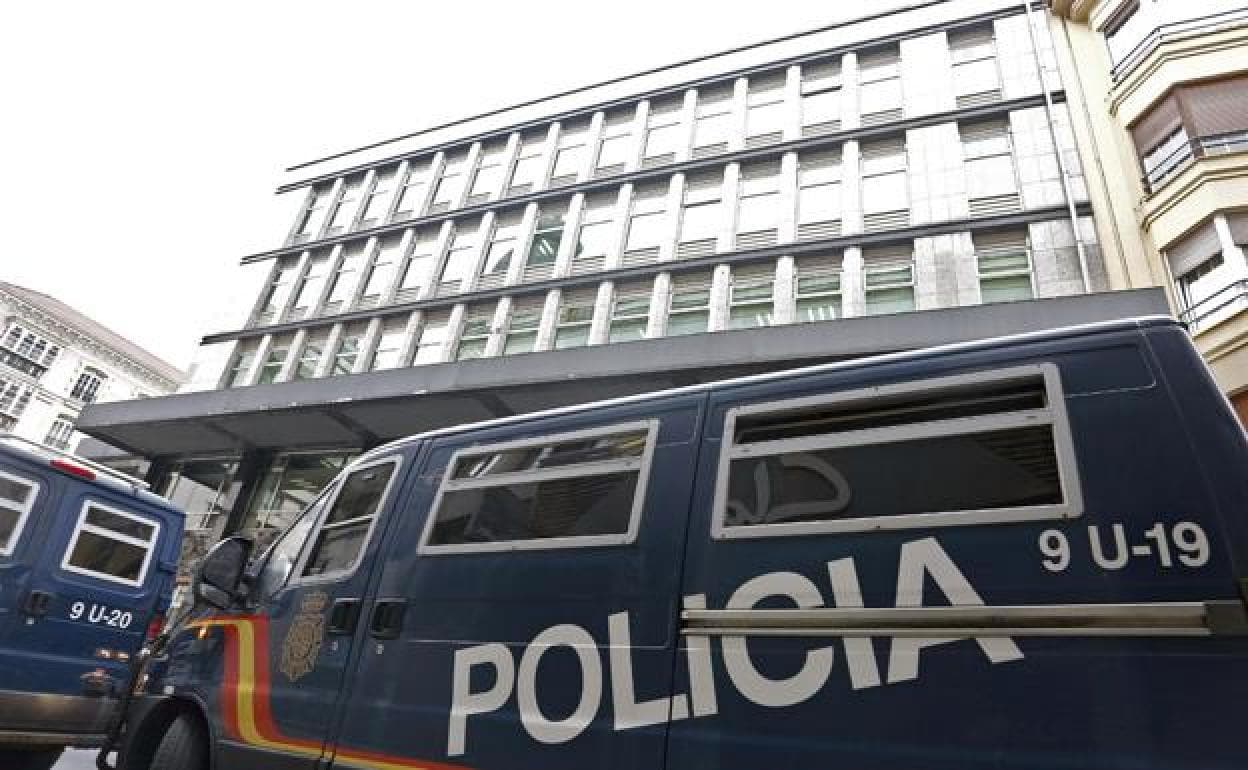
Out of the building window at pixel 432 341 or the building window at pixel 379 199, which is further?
the building window at pixel 379 199

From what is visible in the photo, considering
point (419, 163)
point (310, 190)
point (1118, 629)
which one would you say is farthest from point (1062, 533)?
point (310, 190)

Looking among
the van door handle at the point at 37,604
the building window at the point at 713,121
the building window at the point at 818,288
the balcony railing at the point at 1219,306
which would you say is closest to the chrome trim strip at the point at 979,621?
the van door handle at the point at 37,604

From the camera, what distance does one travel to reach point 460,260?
66.6 ft

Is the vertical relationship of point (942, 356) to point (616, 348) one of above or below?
below

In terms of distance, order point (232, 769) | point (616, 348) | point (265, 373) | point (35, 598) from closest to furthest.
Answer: point (232, 769), point (35, 598), point (616, 348), point (265, 373)

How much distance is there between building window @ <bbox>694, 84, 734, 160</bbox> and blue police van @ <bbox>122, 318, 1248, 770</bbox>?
56.5ft

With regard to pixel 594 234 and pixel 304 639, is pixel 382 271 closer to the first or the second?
pixel 594 234

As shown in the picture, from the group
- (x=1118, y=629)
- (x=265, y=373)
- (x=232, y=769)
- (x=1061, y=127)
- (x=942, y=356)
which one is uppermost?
(x=1061, y=127)

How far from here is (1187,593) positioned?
5.47ft

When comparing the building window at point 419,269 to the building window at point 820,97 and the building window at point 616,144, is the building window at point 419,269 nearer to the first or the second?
the building window at point 616,144

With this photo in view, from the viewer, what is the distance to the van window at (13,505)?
17.3 ft

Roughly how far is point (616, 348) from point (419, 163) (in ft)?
52.9

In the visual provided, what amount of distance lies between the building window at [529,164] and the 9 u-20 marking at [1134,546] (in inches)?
808

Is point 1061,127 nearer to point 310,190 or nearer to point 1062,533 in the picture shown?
point 1062,533
